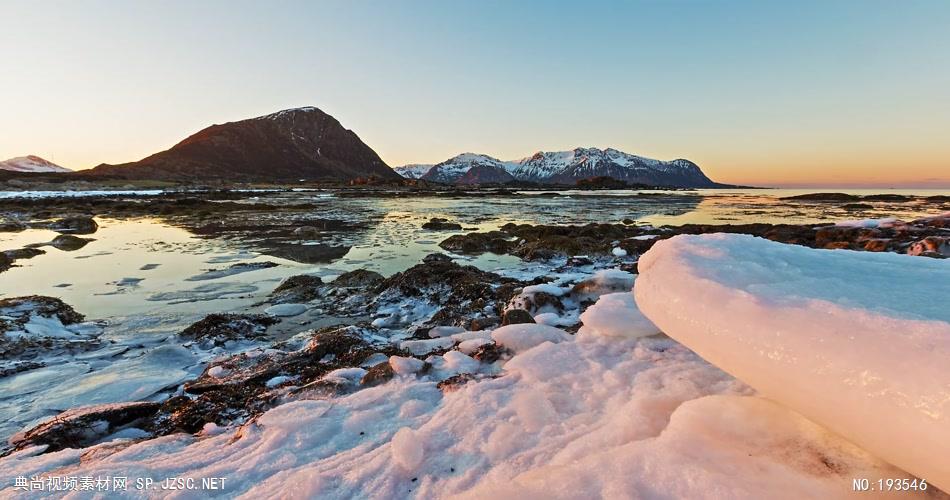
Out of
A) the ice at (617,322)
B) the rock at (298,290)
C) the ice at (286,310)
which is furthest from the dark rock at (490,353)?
the rock at (298,290)

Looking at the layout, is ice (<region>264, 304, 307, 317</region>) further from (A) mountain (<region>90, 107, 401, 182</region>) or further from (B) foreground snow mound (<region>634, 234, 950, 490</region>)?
(A) mountain (<region>90, 107, 401, 182</region>)

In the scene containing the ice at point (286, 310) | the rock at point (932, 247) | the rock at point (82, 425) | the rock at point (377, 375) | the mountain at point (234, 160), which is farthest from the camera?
the mountain at point (234, 160)

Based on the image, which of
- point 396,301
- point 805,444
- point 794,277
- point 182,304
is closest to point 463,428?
point 805,444

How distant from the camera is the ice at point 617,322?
4.81 m

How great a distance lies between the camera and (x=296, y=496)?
2.72m

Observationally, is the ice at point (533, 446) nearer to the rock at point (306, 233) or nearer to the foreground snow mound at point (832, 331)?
the foreground snow mound at point (832, 331)

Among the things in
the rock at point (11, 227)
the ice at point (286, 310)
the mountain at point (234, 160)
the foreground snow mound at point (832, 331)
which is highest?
the mountain at point (234, 160)

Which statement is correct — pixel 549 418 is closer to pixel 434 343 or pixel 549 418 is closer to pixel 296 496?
pixel 296 496

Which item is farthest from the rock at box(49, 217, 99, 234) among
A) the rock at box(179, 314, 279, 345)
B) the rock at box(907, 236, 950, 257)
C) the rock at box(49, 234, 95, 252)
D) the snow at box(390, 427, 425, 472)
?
the rock at box(907, 236, 950, 257)

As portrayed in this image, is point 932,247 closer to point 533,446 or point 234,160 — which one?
point 533,446

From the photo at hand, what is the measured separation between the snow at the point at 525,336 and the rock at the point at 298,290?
5.54 meters

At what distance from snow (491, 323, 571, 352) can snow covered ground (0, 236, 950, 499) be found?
0.47 meters

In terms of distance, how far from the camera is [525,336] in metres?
5.11

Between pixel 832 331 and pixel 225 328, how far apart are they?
25.4 feet
